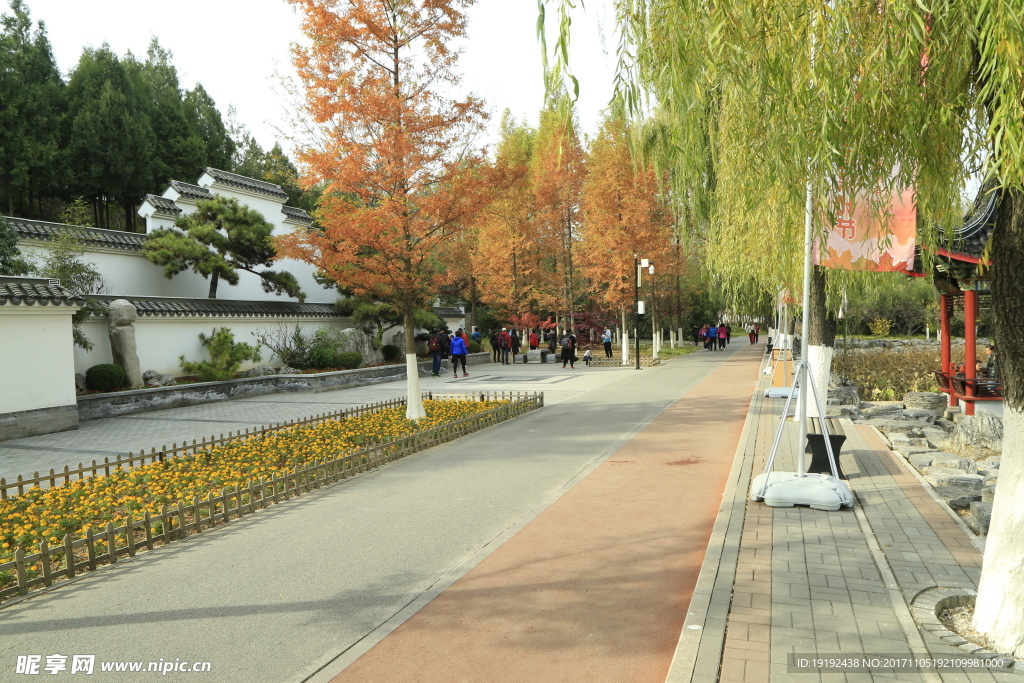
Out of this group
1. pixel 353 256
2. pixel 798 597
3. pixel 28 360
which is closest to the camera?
pixel 798 597

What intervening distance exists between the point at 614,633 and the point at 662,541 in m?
1.89

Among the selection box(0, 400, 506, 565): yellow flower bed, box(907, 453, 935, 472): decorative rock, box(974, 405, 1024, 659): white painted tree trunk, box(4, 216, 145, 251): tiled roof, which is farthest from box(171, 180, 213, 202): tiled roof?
box(974, 405, 1024, 659): white painted tree trunk

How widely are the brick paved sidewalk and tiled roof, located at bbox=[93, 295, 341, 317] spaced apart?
16.4 m

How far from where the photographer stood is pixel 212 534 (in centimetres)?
648

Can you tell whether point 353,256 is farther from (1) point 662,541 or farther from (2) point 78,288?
(2) point 78,288

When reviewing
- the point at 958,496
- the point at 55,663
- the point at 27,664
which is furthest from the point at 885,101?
the point at 27,664

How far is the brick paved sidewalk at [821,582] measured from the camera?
3783mm

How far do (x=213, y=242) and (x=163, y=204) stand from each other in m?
2.79

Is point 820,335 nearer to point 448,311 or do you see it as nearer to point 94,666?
point 94,666

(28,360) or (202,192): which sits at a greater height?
(202,192)

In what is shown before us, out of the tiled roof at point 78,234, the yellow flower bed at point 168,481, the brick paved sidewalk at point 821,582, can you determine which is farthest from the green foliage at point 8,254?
the brick paved sidewalk at point 821,582

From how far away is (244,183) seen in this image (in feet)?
84.9

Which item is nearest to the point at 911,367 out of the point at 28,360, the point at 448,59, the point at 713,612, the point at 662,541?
the point at 448,59

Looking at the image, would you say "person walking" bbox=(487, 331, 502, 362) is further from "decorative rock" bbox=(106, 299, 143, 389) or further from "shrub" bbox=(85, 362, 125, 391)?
"shrub" bbox=(85, 362, 125, 391)
